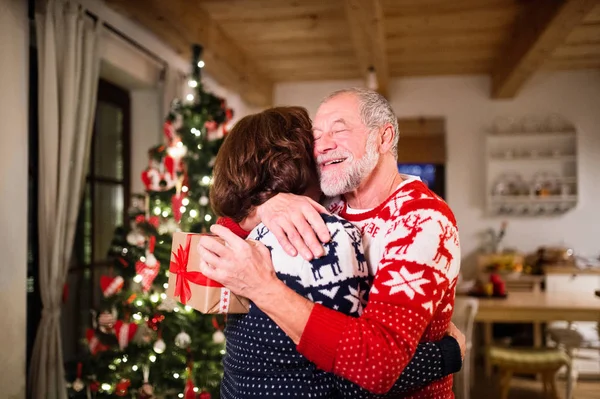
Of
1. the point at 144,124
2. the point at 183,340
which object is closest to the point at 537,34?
the point at 144,124

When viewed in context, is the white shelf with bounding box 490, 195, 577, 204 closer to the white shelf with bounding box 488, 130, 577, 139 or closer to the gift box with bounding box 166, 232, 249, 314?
the white shelf with bounding box 488, 130, 577, 139

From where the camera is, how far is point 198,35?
354 cm

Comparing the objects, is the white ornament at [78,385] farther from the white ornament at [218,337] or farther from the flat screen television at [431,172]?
the flat screen television at [431,172]

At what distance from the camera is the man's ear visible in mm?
1257

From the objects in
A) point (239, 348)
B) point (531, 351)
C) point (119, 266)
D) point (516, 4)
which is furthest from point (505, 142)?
point (239, 348)

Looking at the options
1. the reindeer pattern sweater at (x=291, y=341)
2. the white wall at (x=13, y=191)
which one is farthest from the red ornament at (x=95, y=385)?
the reindeer pattern sweater at (x=291, y=341)

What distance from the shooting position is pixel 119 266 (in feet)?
8.80

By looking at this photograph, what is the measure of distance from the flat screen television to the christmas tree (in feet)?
11.5

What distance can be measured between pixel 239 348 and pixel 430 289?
0.41m

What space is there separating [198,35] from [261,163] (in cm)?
270

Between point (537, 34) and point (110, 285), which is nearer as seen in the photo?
point (110, 285)

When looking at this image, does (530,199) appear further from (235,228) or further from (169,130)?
(235,228)

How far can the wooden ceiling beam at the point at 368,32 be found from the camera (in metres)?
2.97

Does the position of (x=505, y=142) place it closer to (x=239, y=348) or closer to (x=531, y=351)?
(x=531, y=351)
